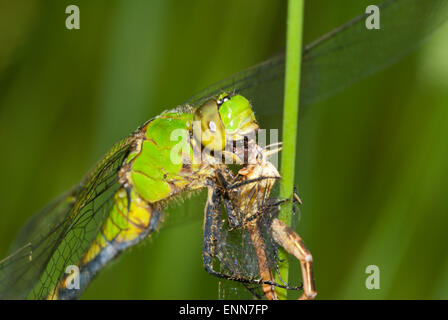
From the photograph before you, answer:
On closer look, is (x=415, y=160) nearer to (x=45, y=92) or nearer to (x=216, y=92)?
(x=216, y=92)

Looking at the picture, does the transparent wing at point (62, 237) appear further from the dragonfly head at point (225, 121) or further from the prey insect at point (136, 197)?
the dragonfly head at point (225, 121)

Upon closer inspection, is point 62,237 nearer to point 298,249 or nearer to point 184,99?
point 184,99

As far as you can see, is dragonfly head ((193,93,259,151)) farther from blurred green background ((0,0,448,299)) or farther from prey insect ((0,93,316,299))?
blurred green background ((0,0,448,299))

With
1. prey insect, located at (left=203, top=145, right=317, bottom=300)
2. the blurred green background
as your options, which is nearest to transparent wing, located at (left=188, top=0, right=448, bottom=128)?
the blurred green background

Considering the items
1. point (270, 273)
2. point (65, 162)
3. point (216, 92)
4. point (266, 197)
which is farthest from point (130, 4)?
point (270, 273)

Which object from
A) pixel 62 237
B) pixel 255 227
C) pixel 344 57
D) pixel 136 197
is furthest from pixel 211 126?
pixel 62 237

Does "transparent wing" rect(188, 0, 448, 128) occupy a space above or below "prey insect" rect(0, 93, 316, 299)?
above

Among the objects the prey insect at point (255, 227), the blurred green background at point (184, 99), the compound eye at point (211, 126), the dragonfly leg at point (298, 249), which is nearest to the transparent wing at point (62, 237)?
the blurred green background at point (184, 99)
